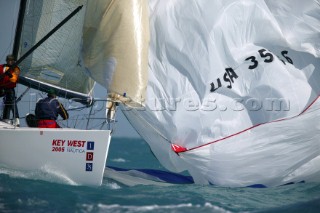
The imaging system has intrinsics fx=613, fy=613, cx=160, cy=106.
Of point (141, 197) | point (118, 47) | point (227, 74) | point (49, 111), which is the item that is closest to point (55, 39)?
point (49, 111)

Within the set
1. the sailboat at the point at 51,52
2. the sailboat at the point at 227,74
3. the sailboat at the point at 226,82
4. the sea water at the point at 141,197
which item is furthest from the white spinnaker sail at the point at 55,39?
the sea water at the point at 141,197

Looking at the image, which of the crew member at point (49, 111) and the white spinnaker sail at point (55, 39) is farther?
the white spinnaker sail at point (55, 39)

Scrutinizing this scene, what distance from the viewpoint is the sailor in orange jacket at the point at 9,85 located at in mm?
9453

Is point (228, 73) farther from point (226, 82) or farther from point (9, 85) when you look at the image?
point (9, 85)

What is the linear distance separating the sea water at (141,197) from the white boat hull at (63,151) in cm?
15

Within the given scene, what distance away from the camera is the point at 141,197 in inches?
324

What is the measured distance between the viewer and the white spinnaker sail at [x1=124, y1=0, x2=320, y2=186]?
9.53 m

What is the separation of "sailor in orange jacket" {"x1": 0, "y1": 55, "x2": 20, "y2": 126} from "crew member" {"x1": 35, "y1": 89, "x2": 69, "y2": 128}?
0.40 meters

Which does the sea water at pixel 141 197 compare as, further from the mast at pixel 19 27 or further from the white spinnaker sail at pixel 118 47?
the mast at pixel 19 27

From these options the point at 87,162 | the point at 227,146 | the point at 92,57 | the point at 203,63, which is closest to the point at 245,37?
the point at 203,63

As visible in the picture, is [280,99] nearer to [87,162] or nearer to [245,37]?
[245,37]

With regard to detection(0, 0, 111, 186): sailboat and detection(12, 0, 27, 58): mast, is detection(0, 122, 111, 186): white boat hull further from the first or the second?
detection(12, 0, 27, 58): mast

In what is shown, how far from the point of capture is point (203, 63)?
9.64m

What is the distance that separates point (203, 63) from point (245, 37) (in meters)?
0.81
